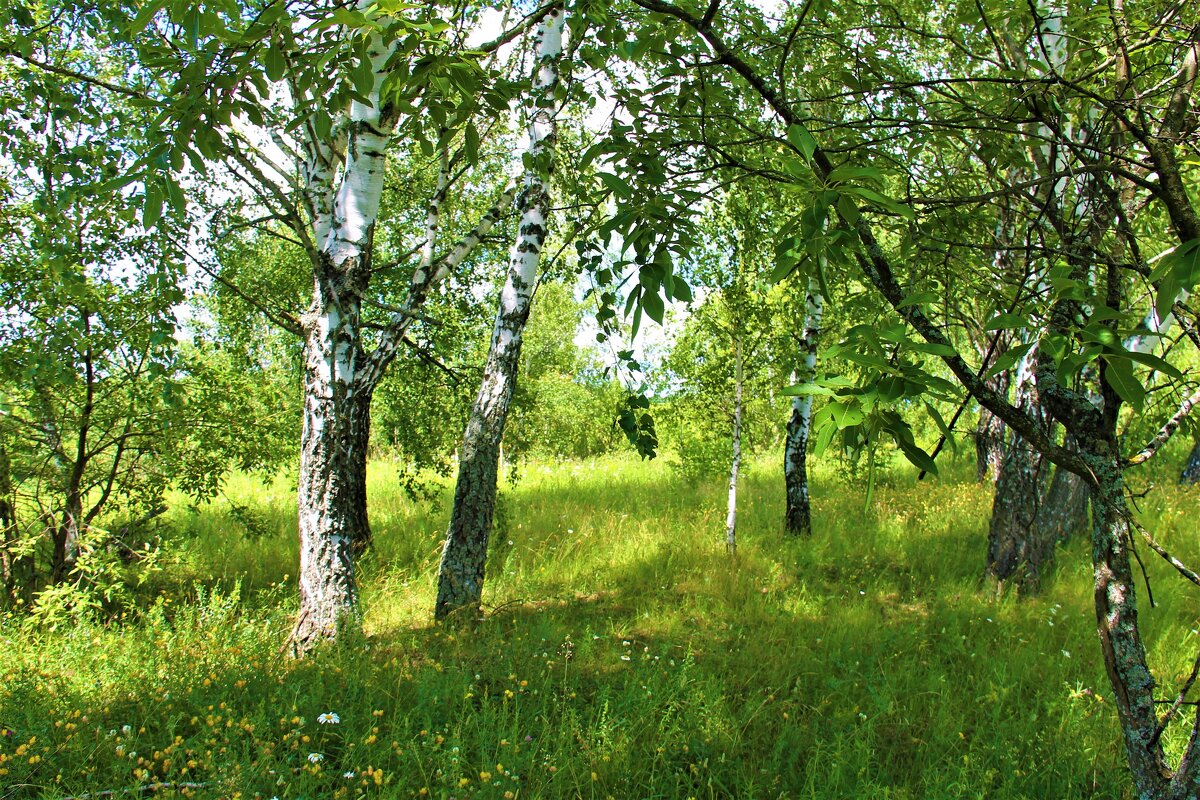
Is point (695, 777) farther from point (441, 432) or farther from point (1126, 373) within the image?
point (441, 432)

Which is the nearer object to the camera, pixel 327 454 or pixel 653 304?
pixel 653 304

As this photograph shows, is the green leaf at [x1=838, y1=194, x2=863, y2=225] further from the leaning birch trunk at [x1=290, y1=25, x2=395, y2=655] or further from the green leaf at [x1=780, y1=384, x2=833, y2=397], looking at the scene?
the leaning birch trunk at [x1=290, y1=25, x2=395, y2=655]

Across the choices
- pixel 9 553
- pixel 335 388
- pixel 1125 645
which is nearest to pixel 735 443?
pixel 335 388

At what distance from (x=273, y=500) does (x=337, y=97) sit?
337 inches

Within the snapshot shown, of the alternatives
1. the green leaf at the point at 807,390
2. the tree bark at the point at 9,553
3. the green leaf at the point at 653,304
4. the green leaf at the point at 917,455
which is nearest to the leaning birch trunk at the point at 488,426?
the tree bark at the point at 9,553

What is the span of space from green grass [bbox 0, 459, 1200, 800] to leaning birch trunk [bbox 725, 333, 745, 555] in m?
0.25

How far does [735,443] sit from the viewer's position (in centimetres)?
Result: 717

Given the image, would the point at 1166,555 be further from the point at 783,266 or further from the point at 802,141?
the point at 802,141

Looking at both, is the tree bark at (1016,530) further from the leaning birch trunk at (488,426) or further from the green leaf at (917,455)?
the green leaf at (917,455)

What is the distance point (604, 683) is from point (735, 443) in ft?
12.0

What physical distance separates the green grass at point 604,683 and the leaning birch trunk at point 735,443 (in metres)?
0.25

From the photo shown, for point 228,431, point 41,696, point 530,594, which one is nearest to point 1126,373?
point 41,696

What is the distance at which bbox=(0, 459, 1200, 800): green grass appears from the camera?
3.07 metres

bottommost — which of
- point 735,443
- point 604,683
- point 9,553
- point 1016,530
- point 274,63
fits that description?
point 604,683
